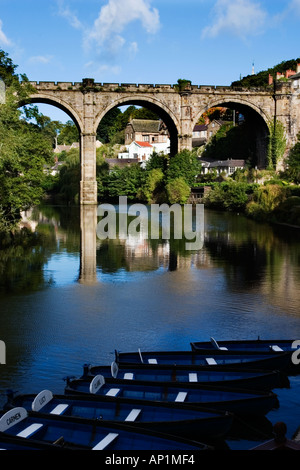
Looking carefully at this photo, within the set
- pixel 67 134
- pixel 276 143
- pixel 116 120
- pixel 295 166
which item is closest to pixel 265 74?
pixel 276 143

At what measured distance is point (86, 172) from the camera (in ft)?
229

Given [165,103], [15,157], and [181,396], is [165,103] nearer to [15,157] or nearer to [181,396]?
[15,157]

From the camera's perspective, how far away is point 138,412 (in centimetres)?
1012

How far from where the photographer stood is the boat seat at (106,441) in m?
8.87

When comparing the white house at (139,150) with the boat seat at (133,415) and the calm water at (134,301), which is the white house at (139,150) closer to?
the calm water at (134,301)

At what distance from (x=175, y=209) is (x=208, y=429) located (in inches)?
2187

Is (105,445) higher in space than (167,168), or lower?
lower

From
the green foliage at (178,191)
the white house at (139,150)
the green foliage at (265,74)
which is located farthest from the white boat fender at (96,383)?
the white house at (139,150)

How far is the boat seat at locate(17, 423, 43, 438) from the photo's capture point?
365 inches

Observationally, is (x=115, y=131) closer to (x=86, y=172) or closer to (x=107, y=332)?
(x=86, y=172)

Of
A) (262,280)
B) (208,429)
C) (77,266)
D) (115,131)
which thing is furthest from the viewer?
(115,131)

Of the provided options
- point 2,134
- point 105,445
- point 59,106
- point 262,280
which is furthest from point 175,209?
point 105,445

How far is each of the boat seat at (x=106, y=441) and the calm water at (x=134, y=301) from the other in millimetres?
2954

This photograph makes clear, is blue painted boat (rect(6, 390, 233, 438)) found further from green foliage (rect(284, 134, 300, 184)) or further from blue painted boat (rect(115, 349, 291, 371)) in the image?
green foliage (rect(284, 134, 300, 184))
